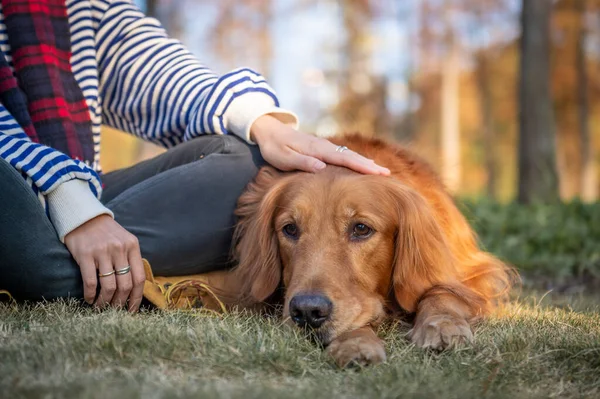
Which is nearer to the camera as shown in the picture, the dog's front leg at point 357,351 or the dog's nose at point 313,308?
the dog's front leg at point 357,351

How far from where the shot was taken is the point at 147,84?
Result: 3.74 meters

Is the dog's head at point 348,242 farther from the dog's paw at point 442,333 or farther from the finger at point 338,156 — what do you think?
the dog's paw at point 442,333

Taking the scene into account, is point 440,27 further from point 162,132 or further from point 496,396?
point 496,396

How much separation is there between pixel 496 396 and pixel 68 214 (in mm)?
1790

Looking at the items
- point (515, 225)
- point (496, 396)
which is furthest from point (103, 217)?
point (515, 225)

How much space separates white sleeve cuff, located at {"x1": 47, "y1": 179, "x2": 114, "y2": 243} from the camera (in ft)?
9.02

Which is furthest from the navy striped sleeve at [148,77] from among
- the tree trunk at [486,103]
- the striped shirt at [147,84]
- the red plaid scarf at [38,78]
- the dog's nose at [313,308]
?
the tree trunk at [486,103]

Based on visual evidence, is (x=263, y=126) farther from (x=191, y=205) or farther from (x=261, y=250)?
(x=261, y=250)

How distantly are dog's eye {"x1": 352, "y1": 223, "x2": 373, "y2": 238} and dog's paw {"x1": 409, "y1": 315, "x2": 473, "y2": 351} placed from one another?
0.47m

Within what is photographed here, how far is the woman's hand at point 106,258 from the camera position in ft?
8.97

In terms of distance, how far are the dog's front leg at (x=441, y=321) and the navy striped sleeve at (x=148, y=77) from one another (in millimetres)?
1358

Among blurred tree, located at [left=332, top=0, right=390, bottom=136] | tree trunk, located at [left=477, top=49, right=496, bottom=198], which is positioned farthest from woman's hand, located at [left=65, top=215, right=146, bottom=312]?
tree trunk, located at [left=477, top=49, right=496, bottom=198]

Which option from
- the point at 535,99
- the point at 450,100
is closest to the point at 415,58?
the point at 450,100

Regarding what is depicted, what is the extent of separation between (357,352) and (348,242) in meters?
0.67
